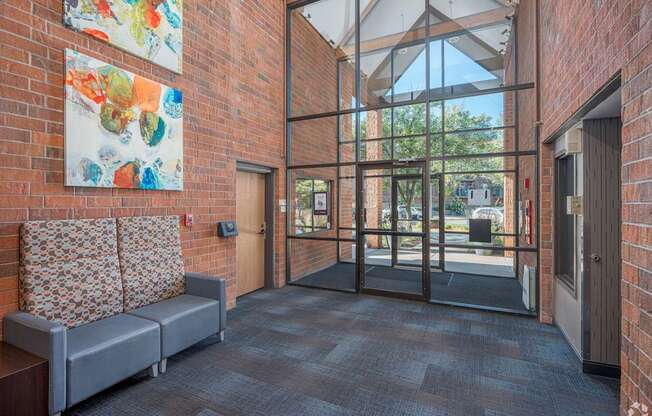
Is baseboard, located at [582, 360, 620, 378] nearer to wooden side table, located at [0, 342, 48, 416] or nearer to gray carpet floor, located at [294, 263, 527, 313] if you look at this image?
gray carpet floor, located at [294, 263, 527, 313]

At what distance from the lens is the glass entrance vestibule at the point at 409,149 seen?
458 centimetres

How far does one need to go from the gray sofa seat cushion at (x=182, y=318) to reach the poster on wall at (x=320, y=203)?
2972 millimetres

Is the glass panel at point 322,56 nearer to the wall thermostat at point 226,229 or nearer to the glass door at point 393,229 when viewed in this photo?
the glass door at point 393,229

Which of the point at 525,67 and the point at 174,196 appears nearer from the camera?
the point at 174,196

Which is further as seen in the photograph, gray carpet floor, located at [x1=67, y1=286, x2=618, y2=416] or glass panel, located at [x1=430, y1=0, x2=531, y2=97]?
glass panel, located at [x1=430, y1=0, x2=531, y2=97]

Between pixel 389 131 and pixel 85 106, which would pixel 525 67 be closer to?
pixel 389 131

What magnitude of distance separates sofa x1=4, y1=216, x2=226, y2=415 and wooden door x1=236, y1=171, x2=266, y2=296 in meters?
1.41

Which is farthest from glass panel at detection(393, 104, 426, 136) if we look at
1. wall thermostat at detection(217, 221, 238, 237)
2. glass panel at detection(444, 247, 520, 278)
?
wall thermostat at detection(217, 221, 238, 237)

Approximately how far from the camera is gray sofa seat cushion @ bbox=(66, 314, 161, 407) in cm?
202

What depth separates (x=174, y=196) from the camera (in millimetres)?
3461

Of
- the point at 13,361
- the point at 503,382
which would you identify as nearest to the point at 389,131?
the point at 503,382

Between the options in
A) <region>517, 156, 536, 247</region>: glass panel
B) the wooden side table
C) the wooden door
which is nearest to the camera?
the wooden side table

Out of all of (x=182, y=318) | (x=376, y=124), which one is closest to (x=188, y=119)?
(x=182, y=318)

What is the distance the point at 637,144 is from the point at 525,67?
3.54 m
